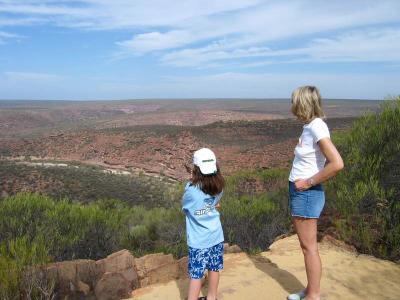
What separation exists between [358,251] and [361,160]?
72.5 inches

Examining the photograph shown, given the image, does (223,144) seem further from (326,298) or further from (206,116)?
(206,116)

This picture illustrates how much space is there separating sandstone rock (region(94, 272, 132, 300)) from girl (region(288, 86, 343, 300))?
2025mm

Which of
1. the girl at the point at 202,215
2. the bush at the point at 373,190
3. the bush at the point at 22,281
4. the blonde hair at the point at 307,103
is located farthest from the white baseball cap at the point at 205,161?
the bush at the point at 373,190

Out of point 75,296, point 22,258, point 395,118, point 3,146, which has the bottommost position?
point 3,146

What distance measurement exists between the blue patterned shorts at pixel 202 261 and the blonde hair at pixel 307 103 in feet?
4.94

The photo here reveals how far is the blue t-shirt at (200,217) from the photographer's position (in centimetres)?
412

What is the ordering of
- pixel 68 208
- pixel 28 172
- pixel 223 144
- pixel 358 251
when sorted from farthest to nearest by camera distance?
pixel 223 144, pixel 28 172, pixel 68 208, pixel 358 251

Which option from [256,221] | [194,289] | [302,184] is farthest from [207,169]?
[256,221]

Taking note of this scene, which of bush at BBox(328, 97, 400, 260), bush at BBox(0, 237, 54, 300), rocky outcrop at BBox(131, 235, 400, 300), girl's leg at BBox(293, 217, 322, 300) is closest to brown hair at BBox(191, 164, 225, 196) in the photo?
girl's leg at BBox(293, 217, 322, 300)

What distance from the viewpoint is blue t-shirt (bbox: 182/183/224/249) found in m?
4.12

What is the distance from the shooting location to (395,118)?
8.05 meters

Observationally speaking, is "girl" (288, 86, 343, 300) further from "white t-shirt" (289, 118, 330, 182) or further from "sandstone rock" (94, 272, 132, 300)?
"sandstone rock" (94, 272, 132, 300)

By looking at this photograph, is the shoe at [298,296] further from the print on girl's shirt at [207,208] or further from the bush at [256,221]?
the bush at [256,221]

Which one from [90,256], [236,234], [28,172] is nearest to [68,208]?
[90,256]
